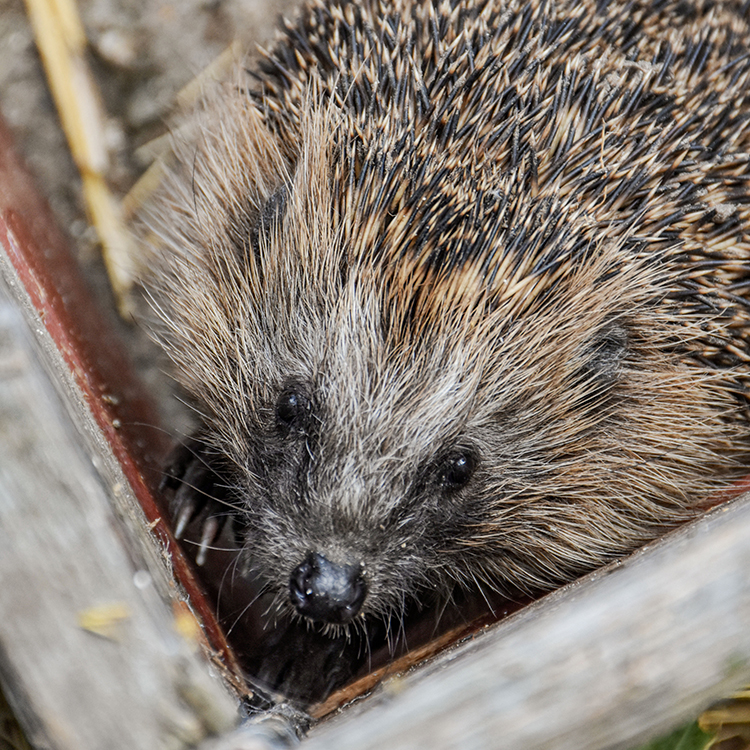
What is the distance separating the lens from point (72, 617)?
4.38 ft

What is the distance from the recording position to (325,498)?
7.43 feet

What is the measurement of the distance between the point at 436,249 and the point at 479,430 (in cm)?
55

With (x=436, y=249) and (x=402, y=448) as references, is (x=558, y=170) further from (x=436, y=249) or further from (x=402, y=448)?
(x=402, y=448)

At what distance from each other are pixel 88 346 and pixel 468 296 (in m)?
1.47

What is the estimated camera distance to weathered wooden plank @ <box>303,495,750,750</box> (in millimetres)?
1336

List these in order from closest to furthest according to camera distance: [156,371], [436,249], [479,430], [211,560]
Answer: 1. [436,249]
2. [479,430]
3. [211,560]
4. [156,371]

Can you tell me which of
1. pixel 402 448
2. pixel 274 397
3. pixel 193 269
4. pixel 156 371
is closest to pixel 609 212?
pixel 402 448

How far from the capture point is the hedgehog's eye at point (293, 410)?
2.40 m

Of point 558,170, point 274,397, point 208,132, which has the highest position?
point 208,132

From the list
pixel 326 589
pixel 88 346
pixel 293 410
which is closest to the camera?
pixel 326 589

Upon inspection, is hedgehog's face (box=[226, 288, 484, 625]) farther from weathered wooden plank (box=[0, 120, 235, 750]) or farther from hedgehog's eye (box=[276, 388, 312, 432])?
weathered wooden plank (box=[0, 120, 235, 750])

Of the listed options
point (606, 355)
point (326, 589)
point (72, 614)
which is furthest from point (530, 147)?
point (72, 614)

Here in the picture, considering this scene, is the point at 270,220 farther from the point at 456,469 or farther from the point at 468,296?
the point at 456,469

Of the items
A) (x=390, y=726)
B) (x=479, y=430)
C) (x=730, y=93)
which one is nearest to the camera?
(x=390, y=726)
